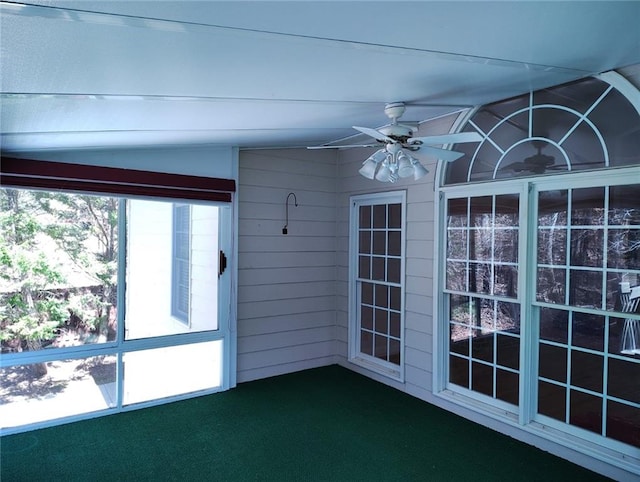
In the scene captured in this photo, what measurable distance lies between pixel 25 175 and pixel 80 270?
0.92 meters

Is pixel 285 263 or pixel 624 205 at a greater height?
pixel 624 205

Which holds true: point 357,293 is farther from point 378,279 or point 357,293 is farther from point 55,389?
point 55,389

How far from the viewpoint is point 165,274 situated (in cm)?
444

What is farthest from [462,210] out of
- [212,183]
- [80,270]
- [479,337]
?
[80,270]

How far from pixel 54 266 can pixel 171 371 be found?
1525 mm

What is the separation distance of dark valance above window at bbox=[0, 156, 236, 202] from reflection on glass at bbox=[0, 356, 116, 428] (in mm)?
1569

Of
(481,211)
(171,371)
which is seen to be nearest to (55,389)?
(171,371)

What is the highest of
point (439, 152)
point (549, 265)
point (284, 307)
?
point (439, 152)

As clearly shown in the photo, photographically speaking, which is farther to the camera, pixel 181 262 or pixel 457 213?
pixel 181 262

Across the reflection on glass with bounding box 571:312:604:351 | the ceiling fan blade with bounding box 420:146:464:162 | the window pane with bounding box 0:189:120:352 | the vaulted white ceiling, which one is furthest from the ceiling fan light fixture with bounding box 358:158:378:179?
the window pane with bounding box 0:189:120:352

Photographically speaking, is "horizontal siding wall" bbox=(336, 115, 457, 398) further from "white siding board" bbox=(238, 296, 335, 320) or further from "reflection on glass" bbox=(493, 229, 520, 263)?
"white siding board" bbox=(238, 296, 335, 320)

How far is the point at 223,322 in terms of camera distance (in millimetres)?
4711

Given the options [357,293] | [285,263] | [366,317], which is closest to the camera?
[285,263]

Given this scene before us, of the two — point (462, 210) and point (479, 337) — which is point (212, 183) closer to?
point (462, 210)
